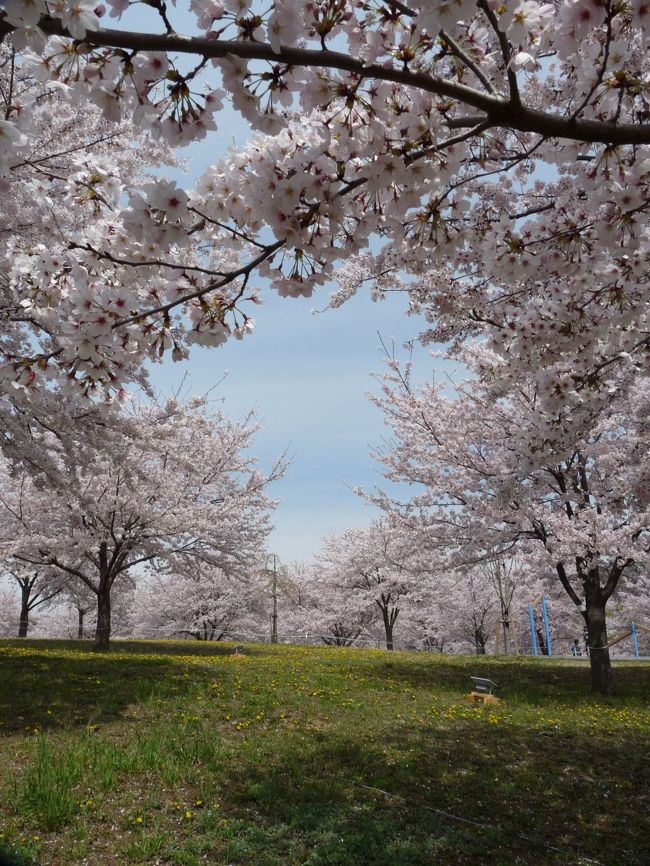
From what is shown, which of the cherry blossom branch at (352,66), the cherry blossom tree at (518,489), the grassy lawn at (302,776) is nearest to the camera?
the cherry blossom branch at (352,66)

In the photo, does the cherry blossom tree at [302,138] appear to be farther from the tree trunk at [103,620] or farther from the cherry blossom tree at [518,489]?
the tree trunk at [103,620]

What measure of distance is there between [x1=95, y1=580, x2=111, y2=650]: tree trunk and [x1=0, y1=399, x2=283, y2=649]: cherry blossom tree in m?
0.03

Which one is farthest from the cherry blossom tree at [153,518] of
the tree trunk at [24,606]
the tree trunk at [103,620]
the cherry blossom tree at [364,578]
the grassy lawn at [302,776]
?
the cherry blossom tree at [364,578]

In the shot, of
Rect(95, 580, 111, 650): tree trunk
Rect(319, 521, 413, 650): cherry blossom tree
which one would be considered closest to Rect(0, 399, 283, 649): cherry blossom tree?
Rect(95, 580, 111, 650): tree trunk

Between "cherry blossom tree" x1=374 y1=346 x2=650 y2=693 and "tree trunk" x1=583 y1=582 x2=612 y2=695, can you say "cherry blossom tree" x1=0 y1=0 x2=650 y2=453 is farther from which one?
"tree trunk" x1=583 y1=582 x2=612 y2=695

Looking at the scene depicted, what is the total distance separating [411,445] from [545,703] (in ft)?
20.6

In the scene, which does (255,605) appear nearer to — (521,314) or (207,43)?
(521,314)

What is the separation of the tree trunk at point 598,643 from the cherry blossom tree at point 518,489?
2 centimetres

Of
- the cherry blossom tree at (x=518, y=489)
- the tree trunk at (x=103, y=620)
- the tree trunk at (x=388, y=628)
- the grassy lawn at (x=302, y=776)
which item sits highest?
the cherry blossom tree at (x=518, y=489)

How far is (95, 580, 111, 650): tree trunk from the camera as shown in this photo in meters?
14.5

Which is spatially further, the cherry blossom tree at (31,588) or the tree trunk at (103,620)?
the cherry blossom tree at (31,588)

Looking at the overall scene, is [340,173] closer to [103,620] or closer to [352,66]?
[352,66]

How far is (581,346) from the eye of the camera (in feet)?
17.2

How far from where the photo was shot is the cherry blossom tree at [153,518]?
47.4ft
